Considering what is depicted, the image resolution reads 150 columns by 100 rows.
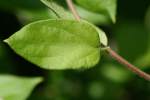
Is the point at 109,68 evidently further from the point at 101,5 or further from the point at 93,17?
the point at 101,5

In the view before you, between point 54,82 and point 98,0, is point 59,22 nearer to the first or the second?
point 98,0

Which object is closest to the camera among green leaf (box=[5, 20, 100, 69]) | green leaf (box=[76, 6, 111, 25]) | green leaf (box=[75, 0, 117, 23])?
green leaf (box=[5, 20, 100, 69])

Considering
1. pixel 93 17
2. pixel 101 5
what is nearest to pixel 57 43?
pixel 101 5

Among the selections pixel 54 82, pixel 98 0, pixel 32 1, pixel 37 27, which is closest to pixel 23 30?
pixel 37 27

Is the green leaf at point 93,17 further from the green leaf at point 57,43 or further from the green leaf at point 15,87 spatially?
the green leaf at point 57,43

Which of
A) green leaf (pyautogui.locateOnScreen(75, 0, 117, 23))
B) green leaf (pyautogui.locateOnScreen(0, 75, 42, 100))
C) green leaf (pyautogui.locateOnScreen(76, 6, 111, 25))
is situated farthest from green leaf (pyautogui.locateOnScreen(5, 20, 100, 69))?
green leaf (pyautogui.locateOnScreen(76, 6, 111, 25))

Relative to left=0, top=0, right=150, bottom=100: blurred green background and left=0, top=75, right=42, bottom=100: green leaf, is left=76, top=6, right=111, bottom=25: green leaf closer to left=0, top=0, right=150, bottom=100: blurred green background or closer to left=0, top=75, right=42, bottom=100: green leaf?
left=0, top=0, right=150, bottom=100: blurred green background

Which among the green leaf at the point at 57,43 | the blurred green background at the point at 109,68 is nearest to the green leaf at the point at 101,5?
the green leaf at the point at 57,43
